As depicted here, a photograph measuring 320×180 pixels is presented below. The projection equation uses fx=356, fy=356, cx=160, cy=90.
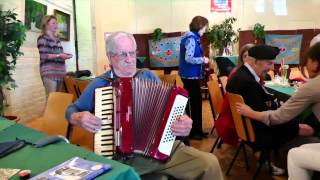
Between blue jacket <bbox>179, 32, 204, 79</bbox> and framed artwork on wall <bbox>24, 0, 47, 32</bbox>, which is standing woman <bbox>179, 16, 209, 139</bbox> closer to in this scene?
blue jacket <bbox>179, 32, 204, 79</bbox>

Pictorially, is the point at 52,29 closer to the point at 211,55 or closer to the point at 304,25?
the point at 211,55

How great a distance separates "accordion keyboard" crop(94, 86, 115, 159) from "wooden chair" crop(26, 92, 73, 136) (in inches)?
36.5

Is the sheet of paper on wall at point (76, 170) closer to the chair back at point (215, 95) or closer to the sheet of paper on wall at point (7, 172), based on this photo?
the sheet of paper on wall at point (7, 172)

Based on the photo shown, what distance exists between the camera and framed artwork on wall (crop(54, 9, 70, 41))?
5779mm

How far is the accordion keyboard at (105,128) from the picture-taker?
65.2 inches

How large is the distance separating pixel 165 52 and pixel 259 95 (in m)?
5.40

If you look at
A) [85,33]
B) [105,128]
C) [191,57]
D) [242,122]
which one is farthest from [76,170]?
[85,33]

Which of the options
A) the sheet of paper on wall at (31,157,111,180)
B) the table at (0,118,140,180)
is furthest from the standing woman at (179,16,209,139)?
the sheet of paper on wall at (31,157,111,180)

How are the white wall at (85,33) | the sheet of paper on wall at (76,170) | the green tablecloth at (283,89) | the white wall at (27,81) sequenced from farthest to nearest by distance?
1. the white wall at (85,33)
2. the white wall at (27,81)
3. the green tablecloth at (283,89)
4. the sheet of paper on wall at (76,170)

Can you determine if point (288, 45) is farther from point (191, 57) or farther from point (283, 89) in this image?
point (283, 89)

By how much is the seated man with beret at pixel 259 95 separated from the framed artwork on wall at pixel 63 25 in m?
3.87

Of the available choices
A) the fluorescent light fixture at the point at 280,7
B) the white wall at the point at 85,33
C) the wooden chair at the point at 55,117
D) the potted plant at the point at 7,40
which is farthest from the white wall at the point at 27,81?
the fluorescent light fixture at the point at 280,7

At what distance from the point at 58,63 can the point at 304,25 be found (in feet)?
19.2

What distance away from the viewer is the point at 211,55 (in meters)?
7.72
